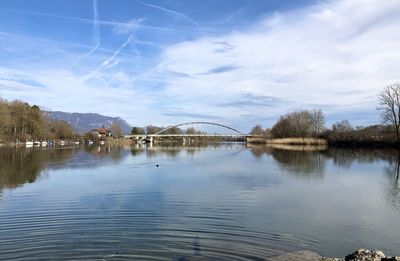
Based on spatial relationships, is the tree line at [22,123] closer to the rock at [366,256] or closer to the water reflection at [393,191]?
the water reflection at [393,191]

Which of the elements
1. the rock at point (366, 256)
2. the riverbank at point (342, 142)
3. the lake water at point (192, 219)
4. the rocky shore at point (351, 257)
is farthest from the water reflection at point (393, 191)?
the riverbank at point (342, 142)

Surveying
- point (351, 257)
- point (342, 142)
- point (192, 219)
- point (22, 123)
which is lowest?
point (192, 219)

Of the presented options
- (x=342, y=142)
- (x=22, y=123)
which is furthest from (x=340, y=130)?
(x=22, y=123)

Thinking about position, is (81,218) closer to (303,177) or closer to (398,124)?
(303,177)

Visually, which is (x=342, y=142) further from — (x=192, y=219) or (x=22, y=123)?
(x=192, y=219)

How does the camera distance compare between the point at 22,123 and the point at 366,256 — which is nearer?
the point at 366,256

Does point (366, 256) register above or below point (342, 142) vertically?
below

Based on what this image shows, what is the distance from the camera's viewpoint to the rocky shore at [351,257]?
9008 mm

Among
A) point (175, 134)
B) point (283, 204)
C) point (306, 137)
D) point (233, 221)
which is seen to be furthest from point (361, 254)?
point (175, 134)

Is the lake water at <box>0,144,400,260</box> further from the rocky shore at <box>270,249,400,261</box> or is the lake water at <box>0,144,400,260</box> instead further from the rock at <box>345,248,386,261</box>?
the rock at <box>345,248,386,261</box>

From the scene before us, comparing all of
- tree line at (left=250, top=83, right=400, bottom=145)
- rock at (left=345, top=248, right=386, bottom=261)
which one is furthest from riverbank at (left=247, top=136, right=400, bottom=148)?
rock at (left=345, top=248, right=386, bottom=261)

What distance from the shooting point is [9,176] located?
3047cm

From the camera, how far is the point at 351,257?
9352mm

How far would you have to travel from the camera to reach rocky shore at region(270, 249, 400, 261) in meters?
9.01
